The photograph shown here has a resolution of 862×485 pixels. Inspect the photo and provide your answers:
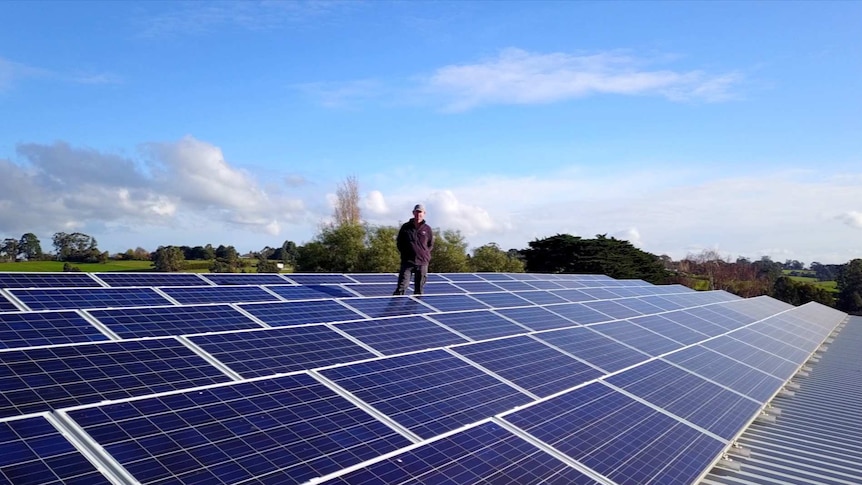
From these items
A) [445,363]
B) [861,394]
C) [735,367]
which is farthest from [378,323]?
[861,394]

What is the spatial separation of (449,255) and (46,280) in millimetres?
53535

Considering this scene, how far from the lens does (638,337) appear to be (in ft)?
46.2

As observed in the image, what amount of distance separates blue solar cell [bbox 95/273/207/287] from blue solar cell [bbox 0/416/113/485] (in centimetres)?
948

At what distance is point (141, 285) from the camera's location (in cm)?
1333

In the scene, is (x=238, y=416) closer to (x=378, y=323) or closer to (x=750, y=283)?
(x=378, y=323)

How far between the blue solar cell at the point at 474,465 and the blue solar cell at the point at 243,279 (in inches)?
424

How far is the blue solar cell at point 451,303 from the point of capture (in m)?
13.1

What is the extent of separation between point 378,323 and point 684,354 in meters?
7.64

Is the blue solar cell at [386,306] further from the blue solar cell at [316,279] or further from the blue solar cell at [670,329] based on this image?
the blue solar cell at [670,329]

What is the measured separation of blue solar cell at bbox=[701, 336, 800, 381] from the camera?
46.1ft

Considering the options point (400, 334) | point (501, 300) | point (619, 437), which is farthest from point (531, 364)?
point (501, 300)

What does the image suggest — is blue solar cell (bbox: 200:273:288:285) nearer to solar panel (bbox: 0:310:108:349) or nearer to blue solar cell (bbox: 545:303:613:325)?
solar panel (bbox: 0:310:108:349)

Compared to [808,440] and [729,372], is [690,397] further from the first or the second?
[729,372]

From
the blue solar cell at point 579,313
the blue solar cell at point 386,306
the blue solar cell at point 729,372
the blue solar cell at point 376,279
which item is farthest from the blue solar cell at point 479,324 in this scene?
the blue solar cell at point 376,279
